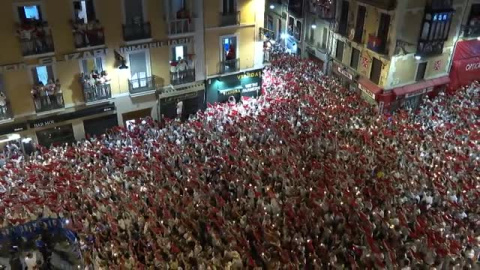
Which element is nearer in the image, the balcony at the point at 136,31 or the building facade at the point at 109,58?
the building facade at the point at 109,58

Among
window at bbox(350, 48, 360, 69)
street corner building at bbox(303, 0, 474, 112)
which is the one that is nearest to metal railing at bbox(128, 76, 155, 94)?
street corner building at bbox(303, 0, 474, 112)

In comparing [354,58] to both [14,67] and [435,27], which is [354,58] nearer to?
[435,27]

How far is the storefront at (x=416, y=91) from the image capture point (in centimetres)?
2544

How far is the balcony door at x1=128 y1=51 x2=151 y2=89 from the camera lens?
70.1ft

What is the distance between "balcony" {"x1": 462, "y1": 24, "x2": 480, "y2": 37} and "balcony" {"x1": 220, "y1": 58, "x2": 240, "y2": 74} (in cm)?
1446

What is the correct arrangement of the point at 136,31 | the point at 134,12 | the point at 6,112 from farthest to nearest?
the point at 136,31, the point at 134,12, the point at 6,112

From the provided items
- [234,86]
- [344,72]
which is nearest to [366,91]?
[344,72]

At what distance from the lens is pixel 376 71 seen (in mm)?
25766

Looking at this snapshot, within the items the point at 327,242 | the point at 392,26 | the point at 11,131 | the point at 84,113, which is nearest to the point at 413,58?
the point at 392,26

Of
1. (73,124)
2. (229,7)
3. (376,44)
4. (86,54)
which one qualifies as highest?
(229,7)

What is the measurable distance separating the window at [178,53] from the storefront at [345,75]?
11732 millimetres

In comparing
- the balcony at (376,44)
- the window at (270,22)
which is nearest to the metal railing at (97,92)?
the balcony at (376,44)

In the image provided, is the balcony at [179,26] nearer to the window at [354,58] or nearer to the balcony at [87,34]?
the balcony at [87,34]

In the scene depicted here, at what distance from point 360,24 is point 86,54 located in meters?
16.7
